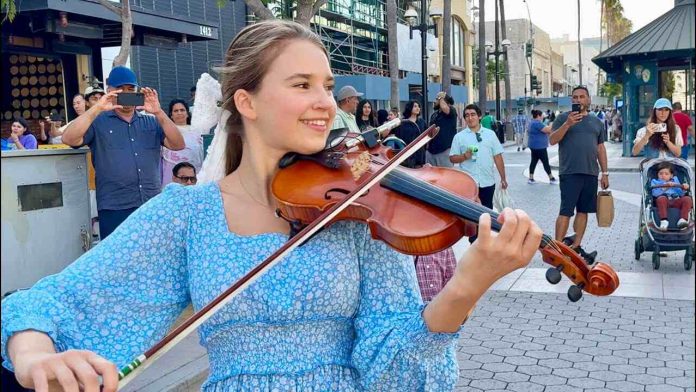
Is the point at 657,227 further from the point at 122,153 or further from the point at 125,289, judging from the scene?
the point at 125,289

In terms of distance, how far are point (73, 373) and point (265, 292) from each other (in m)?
0.44

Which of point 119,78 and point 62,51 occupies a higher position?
point 62,51

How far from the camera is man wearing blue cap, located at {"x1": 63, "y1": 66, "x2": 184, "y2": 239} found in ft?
17.3

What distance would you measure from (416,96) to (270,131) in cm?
3303

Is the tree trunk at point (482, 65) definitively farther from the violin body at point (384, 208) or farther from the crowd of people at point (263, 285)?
the crowd of people at point (263, 285)

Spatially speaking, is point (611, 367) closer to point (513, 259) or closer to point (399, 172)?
point (399, 172)

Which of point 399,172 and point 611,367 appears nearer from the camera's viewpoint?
point 399,172

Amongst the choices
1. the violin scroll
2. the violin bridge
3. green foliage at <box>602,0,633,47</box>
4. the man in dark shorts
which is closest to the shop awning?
the man in dark shorts

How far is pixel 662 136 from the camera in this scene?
7.95 m

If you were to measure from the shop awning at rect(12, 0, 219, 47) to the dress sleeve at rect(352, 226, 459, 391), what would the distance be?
9.25 meters

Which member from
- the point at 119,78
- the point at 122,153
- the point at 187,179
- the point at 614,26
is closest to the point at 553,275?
the point at 122,153

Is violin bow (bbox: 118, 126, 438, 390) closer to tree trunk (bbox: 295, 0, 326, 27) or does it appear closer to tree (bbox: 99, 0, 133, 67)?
tree (bbox: 99, 0, 133, 67)

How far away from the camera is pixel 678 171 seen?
7.75m

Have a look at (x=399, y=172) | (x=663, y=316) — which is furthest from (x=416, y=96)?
(x=399, y=172)
